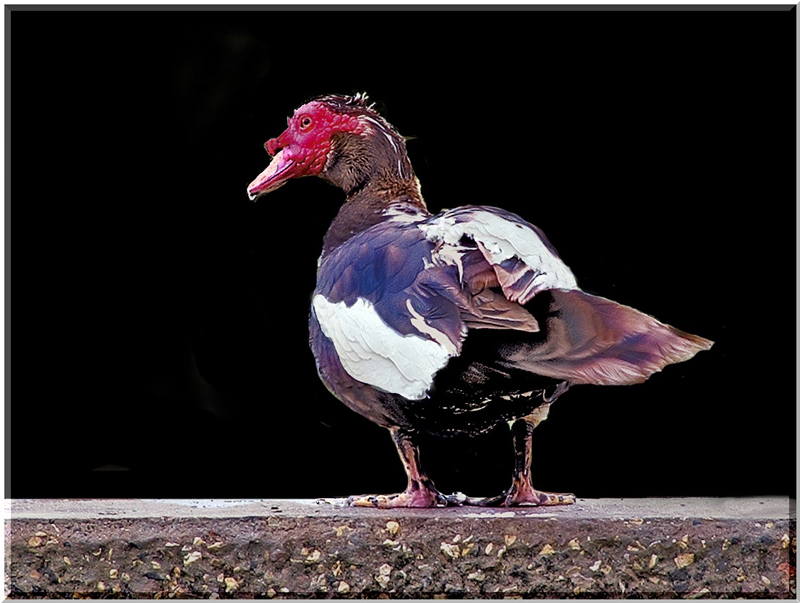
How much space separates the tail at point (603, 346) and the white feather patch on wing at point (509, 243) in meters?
0.05

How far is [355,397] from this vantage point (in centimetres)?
213

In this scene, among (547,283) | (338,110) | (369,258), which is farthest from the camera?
(338,110)

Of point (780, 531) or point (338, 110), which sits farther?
point (338, 110)

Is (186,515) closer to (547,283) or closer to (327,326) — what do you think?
(327,326)

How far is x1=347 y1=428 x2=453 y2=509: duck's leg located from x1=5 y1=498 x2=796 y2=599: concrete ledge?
0.11 metres

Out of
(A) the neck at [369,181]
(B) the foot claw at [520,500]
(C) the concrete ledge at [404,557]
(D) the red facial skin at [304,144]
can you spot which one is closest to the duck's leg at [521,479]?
(B) the foot claw at [520,500]

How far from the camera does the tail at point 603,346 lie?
1948 mm

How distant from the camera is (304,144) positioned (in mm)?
2295

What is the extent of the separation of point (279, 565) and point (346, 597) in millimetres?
106

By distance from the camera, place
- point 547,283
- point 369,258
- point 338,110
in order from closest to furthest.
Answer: point 547,283 → point 369,258 → point 338,110

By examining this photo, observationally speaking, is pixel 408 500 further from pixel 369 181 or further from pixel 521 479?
pixel 369 181

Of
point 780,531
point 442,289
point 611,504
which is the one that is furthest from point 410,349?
point 780,531

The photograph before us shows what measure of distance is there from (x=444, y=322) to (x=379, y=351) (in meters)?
0.11

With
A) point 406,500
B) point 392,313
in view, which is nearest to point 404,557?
point 406,500
